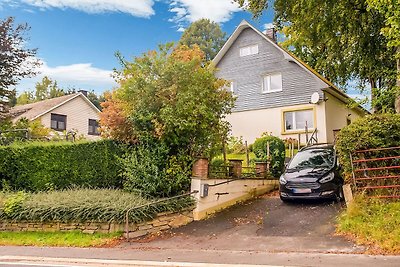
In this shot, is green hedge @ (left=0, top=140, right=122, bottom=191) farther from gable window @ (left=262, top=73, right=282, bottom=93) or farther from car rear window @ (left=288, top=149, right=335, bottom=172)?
gable window @ (left=262, top=73, right=282, bottom=93)

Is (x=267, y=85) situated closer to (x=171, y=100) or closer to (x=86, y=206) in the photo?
(x=171, y=100)

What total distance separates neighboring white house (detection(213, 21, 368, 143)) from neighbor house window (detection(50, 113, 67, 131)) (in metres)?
14.2

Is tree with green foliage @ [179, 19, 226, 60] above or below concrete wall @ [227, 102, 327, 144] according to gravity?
A: above

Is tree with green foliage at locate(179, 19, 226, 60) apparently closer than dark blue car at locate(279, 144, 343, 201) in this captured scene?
No

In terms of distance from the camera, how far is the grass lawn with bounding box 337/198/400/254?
7.47 metres

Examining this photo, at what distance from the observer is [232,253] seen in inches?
319

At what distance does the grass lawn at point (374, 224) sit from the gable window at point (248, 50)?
1716cm

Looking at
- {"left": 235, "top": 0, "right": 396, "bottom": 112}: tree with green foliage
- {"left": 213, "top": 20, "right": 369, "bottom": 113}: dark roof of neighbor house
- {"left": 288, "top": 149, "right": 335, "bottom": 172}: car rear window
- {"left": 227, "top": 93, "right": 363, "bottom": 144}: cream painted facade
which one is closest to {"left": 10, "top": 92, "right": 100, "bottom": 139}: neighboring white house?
{"left": 227, "top": 93, "right": 363, "bottom": 144}: cream painted facade

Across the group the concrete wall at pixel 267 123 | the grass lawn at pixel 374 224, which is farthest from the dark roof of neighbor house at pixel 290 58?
the grass lawn at pixel 374 224

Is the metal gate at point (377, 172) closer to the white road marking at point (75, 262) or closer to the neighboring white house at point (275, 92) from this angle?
the white road marking at point (75, 262)

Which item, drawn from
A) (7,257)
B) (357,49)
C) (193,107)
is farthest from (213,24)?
(7,257)

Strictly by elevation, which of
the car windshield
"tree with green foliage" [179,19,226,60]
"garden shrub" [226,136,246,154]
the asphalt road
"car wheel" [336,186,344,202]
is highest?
"tree with green foliage" [179,19,226,60]

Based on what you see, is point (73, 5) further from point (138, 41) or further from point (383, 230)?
point (383, 230)

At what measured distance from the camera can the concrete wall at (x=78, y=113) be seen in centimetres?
3212
